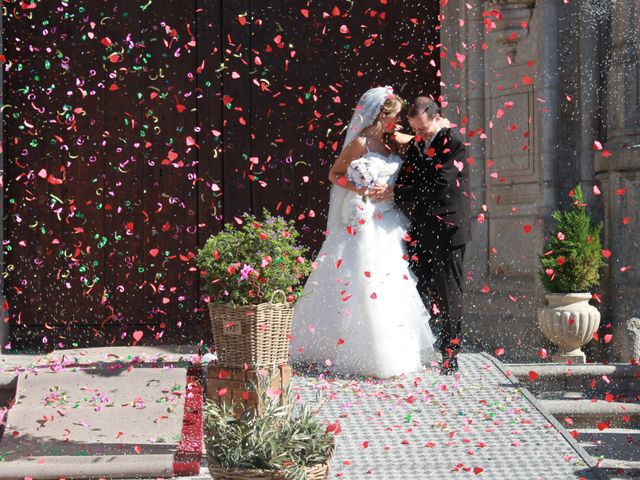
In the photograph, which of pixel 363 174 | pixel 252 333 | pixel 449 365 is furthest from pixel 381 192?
pixel 252 333

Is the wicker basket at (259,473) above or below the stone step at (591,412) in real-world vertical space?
above

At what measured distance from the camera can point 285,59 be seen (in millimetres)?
8352

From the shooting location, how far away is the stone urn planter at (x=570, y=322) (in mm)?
6961

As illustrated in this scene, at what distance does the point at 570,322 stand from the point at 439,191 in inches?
55.1

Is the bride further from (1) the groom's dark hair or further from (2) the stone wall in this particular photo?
(2) the stone wall

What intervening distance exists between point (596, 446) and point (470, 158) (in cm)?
305

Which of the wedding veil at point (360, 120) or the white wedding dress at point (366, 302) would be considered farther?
the wedding veil at point (360, 120)

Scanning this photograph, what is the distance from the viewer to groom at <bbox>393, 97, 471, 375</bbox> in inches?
254

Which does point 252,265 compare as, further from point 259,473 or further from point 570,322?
point 570,322

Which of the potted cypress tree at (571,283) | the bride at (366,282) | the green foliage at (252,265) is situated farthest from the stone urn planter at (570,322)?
the green foliage at (252,265)

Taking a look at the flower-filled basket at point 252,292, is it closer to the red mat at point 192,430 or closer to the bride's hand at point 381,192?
the red mat at point 192,430

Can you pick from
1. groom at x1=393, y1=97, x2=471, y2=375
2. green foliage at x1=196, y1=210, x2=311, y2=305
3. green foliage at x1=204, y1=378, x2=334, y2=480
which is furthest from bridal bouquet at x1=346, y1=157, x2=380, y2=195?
green foliage at x1=204, y1=378, x2=334, y2=480

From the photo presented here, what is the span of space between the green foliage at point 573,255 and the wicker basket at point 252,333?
230cm

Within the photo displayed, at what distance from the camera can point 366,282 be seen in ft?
21.2
